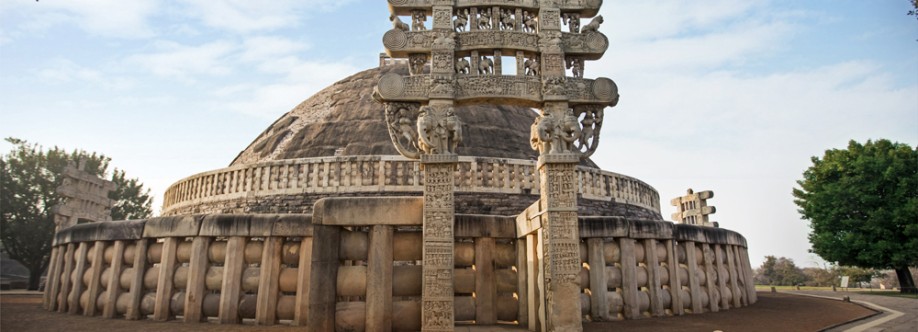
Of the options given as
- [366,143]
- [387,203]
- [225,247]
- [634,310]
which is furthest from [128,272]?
[366,143]

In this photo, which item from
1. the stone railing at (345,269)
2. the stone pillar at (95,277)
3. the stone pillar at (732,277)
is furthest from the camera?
the stone pillar at (732,277)

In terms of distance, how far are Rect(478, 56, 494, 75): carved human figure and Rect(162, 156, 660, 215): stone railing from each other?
5.72 m

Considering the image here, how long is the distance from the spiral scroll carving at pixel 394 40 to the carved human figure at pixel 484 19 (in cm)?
112

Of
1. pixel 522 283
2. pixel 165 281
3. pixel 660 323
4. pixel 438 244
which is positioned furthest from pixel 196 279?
pixel 660 323

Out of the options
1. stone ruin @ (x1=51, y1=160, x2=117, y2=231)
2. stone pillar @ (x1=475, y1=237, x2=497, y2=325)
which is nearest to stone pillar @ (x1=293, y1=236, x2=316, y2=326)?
stone pillar @ (x1=475, y1=237, x2=497, y2=325)

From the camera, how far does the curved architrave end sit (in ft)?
22.3

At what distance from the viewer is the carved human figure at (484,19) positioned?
290 inches

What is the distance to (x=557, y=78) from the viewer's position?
22.8 ft

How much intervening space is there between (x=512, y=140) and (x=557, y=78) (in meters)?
11.0

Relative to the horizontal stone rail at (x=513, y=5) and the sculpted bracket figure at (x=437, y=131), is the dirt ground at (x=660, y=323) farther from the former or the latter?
the horizontal stone rail at (x=513, y=5)

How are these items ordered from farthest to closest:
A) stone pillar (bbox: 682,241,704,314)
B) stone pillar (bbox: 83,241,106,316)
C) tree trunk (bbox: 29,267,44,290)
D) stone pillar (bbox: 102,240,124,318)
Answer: tree trunk (bbox: 29,267,44,290), stone pillar (bbox: 682,241,704,314), stone pillar (bbox: 83,241,106,316), stone pillar (bbox: 102,240,124,318)

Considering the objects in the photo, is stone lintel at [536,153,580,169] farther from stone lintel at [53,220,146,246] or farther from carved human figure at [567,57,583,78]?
stone lintel at [53,220,146,246]

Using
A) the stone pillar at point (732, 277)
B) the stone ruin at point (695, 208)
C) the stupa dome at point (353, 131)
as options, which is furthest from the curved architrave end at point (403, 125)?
the stone ruin at point (695, 208)

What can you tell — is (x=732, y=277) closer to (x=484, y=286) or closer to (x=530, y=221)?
(x=530, y=221)
